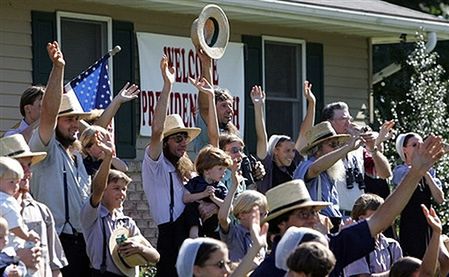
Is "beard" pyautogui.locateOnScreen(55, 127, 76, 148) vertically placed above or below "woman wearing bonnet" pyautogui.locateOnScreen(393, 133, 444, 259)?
above

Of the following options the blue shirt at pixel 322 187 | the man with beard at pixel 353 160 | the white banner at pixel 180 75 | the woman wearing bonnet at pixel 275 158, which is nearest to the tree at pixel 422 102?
the white banner at pixel 180 75

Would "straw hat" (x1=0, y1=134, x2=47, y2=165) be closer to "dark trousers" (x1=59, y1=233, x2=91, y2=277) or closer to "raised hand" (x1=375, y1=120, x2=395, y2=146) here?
"dark trousers" (x1=59, y1=233, x2=91, y2=277)

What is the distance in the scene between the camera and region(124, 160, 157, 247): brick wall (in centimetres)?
1480

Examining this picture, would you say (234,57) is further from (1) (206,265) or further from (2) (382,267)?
(1) (206,265)

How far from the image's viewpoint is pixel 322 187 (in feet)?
34.7

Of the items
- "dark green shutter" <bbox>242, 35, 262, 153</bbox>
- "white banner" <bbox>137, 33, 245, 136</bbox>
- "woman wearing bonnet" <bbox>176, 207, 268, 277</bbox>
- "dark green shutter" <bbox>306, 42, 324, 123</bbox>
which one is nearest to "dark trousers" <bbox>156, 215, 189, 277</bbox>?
"woman wearing bonnet" <bbox>176, 207, 268, 277</bbox>

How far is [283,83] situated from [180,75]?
7.29 ft

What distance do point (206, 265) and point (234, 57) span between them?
926 centimetres

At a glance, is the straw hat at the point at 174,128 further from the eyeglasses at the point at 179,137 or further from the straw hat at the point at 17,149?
the straw hat at the point at 17,149

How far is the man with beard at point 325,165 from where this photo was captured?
1035 cm

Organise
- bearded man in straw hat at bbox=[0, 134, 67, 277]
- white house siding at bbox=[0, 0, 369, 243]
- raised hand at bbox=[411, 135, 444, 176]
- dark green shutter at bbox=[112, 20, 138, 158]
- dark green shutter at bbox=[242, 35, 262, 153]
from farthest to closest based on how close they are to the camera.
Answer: dark green shutter at bbox=[242, 35, 262, 153] → dark green shutter at bbox=[112, 20, 138, 158] → white house siding at bbox=[0, 0, 369, 243] → bearded man in straw hat at bbox=[0, 134, 67, 277] → raised hand at bbox=[411, 135, 444, 176]

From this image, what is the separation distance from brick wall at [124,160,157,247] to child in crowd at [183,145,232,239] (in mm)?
5060

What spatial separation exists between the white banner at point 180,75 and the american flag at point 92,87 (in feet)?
7.65

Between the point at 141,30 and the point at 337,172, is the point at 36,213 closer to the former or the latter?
the point at 337,172
